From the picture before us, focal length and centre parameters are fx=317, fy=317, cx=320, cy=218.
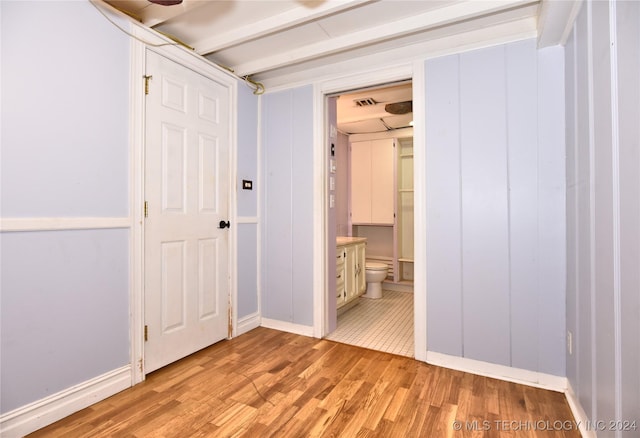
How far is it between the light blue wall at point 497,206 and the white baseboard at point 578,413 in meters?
0.15

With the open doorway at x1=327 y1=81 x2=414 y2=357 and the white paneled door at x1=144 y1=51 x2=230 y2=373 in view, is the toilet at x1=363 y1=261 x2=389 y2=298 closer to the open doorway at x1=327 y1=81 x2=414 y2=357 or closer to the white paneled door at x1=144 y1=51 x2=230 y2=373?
the open doorway at x1=327 y1=81 x2=414 y2=357

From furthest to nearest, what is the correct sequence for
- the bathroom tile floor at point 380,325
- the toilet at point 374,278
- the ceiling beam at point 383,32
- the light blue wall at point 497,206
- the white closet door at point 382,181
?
the white closet door at point 382,181, the toilet at point 374,278, the bathroom tile floor at point 380,325, the light blue wall at point 497,206, the ceiling beam at point 383,32

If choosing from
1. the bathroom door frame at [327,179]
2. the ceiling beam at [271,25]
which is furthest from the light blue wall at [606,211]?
the ceiling beam at [271,25]

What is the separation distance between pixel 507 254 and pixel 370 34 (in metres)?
1.79

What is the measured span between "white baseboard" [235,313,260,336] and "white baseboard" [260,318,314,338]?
73mm

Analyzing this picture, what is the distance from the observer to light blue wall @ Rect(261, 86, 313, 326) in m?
2.91

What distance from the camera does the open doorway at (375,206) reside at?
3.58 metres

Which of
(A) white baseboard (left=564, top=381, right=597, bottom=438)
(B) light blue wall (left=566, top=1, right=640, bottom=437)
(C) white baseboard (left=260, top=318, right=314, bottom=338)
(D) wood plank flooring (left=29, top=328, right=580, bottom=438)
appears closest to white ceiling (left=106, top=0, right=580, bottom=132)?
(B) light blue wall (left=566, top=1, right=640, bottom=437)

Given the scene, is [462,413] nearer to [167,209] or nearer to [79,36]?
[167,209]

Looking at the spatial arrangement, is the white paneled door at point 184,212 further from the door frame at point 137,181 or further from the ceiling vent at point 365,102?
the ceiling vent at point 365,102

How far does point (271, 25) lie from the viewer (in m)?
2.13

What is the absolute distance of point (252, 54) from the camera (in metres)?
2.64

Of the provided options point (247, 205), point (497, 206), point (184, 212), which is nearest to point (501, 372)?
point (497, 206)

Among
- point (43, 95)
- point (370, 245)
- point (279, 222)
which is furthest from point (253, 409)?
point (370, 245)
